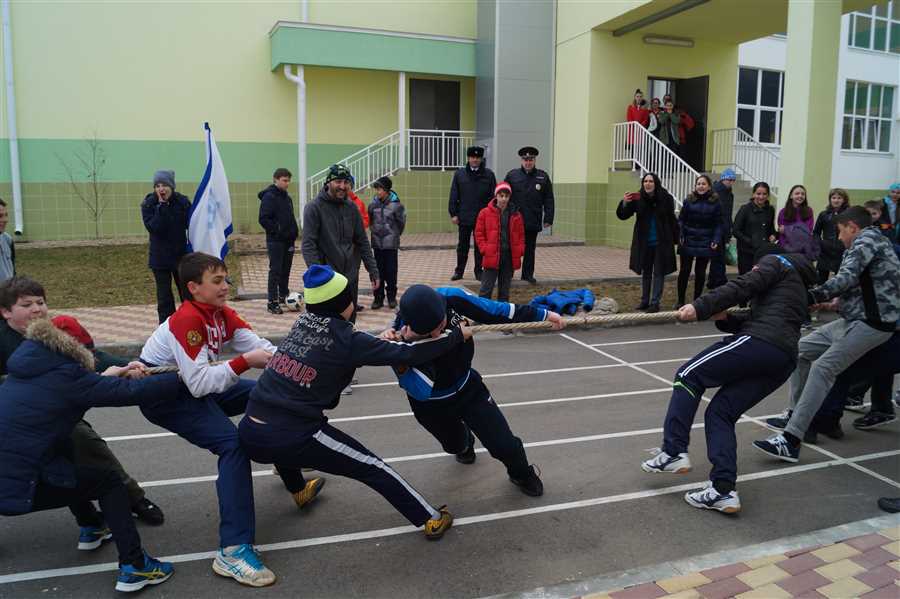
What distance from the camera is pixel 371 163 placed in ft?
63.4

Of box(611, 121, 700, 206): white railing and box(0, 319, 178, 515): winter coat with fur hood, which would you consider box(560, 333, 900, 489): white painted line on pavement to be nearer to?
box(0, 319, 178, 515): winter coat with fur hood

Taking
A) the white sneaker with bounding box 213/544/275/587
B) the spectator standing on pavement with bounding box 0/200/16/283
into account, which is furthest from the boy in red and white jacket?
the spectator standing on pavement with bounding box 0/200/16/283

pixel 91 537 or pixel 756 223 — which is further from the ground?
pixel 756 223

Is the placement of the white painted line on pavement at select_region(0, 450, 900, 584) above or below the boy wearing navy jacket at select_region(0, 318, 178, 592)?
below

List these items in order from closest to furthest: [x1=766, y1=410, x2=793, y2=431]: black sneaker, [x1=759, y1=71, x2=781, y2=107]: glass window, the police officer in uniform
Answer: [x1=766, y1=410, x2=793, y2=431]: black sneaker
the police officer in uniform
[x1=759, y1=71, x2=781, y2=107]: glass window

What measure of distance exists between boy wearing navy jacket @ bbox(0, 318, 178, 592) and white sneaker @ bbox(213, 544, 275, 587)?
0.28m

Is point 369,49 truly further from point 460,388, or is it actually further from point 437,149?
point 460,388

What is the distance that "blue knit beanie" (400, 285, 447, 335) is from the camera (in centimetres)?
378

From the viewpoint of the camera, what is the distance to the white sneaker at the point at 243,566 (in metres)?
3.40

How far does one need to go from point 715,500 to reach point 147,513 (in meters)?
3.38

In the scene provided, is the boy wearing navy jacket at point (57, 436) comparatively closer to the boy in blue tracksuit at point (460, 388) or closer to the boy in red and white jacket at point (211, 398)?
the boy in red and white jacket at point (211, 398)

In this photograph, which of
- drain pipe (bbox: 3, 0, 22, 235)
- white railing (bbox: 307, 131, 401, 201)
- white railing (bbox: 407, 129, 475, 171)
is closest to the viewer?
drain pipe (bbox: 3, 0, 22, 235)

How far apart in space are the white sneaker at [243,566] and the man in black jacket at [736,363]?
255 cm

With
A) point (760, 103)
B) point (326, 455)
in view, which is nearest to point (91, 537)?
point (326, 455)
